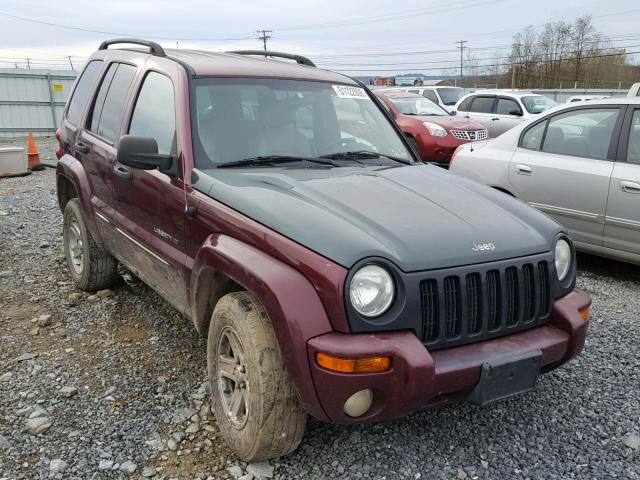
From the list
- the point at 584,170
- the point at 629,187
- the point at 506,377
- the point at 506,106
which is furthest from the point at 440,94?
the point at 506,377

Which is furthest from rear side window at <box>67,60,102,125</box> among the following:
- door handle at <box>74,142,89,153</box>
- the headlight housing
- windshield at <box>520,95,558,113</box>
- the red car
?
windshield at <box>520,95,558,113</box>

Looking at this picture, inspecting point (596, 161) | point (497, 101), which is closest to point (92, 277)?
point (596, 161)

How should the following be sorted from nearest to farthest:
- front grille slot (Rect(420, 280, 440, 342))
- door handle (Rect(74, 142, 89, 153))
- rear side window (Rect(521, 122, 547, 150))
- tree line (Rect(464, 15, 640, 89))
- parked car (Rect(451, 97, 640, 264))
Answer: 1. front grille slot (Rect(420, 280, 440, 342))
2. door handle (Rect(74, 142, 89, 153))
3. parked car (Rect(451, 97, 640, 264))
4. rear side window (Rect(521, 122, 547, 150))
5. tree line (Rect(464, 15, 640, 89))

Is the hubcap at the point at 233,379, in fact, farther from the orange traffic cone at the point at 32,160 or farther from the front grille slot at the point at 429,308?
the orange traffic cone at the point at 32,160

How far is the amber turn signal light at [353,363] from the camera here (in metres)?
2.22

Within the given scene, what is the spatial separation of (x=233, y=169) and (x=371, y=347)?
139 cm

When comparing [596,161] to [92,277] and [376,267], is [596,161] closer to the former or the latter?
[376,267]

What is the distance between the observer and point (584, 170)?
17.1 ft

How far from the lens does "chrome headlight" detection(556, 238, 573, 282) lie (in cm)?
287

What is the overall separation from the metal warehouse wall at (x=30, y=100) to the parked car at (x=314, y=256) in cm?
1761

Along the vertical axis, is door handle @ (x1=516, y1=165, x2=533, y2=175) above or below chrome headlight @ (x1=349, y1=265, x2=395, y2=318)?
above

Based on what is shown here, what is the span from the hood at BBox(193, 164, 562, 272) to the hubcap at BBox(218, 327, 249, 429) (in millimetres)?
587

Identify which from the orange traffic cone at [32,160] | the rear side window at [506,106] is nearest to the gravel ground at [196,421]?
the orange traffic cone at [32,160]

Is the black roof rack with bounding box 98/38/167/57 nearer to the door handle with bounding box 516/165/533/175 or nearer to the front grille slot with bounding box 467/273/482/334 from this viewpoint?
the front grille slot with bounding box 467/273/482/334
